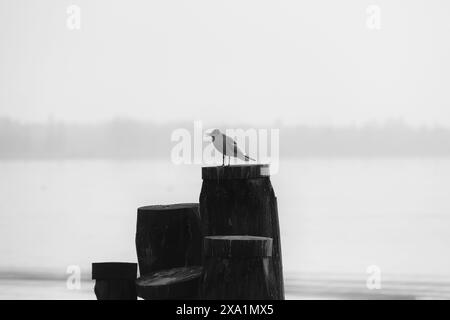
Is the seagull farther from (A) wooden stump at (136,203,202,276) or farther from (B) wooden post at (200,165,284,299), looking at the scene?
(B) wooden post at (200,165,284,299)

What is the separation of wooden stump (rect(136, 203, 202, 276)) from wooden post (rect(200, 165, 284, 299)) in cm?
37

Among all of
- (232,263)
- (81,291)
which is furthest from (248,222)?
(81,291)

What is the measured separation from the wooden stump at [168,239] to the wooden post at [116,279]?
0.19 metres

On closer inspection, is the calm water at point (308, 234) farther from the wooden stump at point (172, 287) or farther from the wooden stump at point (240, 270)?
the wooden stump at point (240, 270)

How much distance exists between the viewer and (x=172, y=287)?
5727 mm

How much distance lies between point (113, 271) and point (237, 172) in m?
1.20

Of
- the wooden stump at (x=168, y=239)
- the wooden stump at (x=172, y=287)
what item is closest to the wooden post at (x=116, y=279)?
the wooden stump at (x=168, y=239)

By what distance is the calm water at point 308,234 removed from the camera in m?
10.7

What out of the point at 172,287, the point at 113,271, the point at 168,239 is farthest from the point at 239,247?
the point at 113,271

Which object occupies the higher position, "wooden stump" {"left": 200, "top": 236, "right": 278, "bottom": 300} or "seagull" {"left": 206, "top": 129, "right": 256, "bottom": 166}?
"seagull" {"left": 206, "top": 129, "right": 256, "bottom": 166}

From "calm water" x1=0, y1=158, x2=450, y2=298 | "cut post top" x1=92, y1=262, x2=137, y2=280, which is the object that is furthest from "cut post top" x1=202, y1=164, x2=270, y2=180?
"calm water" x1=0, y1=158, x2=450, y2=298

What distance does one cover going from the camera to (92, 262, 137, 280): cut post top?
6277 millimetres

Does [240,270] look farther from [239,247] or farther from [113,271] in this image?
[113,271]
